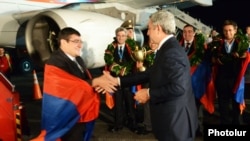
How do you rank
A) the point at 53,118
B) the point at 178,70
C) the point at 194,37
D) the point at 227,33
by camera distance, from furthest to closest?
the point at 194,37, the point at 227,33, the point at 53,118, the point at 178,70

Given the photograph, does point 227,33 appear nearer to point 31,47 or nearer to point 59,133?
point 59,133

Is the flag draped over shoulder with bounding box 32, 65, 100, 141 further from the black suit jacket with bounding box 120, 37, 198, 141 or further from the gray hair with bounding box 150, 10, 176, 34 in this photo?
the gray hair with bounding box 150, 10, 176, 34

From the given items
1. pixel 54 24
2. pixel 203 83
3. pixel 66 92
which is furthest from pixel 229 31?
pixel 54 24

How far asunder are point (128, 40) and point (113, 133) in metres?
1.48

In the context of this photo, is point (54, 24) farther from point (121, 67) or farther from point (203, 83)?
point (203, 83)

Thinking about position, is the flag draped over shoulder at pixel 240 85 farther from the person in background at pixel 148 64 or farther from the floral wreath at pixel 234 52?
the person in background at pixel 148 64

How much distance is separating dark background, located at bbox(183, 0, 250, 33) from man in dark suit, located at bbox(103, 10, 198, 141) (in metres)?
28.8

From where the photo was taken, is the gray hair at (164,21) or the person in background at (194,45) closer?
the gray hair at (164,21)

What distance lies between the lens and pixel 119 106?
611 centimetres

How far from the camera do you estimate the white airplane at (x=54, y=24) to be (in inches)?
298

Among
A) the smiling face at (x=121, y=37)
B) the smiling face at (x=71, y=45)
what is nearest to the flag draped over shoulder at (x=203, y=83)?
the smiling face at (x=121, y=37)

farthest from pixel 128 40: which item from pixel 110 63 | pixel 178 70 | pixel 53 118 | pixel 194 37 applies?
pixel 178 70

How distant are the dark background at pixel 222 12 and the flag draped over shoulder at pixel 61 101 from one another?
93.6ft

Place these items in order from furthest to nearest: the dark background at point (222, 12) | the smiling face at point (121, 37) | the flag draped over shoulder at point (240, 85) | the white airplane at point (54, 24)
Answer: the dark background at point (222, 12)
the white airplane at point (54, 24)
the smiling face at point (121, 37)
the flag draped over shoulder at point (240, 85)
